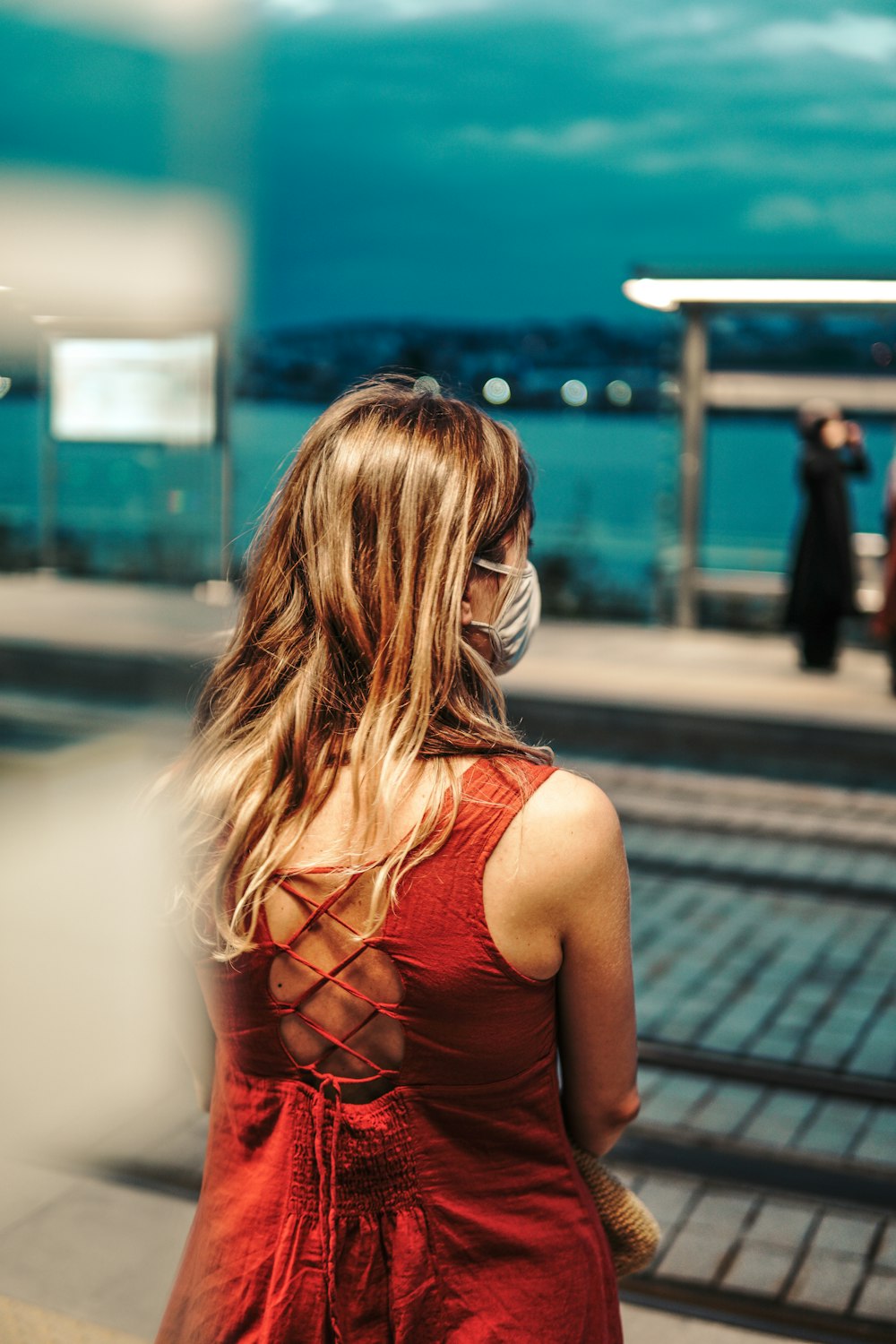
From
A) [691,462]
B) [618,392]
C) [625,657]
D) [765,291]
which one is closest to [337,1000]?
[625,657]

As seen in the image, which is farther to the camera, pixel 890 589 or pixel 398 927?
pixel 890 589

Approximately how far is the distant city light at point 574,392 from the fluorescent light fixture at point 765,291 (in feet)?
10.0

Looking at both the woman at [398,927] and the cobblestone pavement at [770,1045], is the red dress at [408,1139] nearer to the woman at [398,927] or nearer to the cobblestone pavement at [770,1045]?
the woman at [398,927]

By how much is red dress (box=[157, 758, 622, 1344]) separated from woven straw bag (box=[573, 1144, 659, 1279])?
0.11 meters

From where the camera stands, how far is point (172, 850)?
4.69 feet

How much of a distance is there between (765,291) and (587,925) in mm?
11840

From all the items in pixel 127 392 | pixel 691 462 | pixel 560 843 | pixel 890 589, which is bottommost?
pixel 890 589

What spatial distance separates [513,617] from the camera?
57.7 inches

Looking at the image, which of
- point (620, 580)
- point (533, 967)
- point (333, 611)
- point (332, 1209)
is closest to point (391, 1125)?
point (332, 1209)

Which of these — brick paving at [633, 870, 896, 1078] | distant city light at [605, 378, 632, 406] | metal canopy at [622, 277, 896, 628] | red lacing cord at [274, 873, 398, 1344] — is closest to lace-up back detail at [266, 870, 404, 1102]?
red lacing cord at [274, 873, 398, 1344]

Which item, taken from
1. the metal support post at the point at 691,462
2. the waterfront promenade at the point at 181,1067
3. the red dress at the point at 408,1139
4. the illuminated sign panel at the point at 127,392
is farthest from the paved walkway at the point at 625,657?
the red dress at the point at 408,1139

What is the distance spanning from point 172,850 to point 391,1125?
35cm

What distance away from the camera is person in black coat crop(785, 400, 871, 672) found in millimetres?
11398

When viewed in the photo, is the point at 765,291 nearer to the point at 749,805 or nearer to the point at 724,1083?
the point at 749,805
